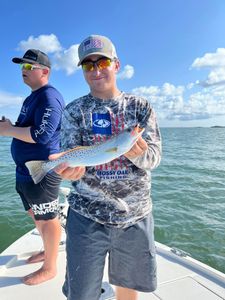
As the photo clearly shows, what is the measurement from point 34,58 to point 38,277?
2545 millimetres

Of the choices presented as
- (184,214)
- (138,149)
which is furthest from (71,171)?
(184,214)

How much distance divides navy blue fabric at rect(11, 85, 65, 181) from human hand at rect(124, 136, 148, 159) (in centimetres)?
132

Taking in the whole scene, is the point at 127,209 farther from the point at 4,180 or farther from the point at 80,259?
the point at 4,180

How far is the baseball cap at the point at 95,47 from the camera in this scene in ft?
7.86

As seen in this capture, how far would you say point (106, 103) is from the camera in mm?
2477

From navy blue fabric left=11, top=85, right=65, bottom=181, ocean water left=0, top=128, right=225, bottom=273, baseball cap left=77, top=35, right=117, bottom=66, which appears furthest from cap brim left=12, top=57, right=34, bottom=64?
ocean water left=0, top=128, right=225, bottom=273

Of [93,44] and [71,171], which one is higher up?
[93,44]

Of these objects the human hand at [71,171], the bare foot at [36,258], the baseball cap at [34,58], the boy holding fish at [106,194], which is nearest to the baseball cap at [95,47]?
the boy holding fish at [106,194]

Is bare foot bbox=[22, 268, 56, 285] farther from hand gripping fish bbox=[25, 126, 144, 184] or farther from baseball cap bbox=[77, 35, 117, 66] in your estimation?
baseball cap bbox=[77, 35, 117, 66]

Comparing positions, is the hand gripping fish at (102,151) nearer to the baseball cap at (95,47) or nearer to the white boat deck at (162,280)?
the baseball cap at (95,47)

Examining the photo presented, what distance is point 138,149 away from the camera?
2154 millimetres

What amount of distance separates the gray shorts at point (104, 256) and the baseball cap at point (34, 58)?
6.35 ft

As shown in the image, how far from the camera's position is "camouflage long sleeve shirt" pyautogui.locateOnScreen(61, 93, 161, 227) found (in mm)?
2391

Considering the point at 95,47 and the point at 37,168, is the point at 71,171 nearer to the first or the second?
the point at 37,168
